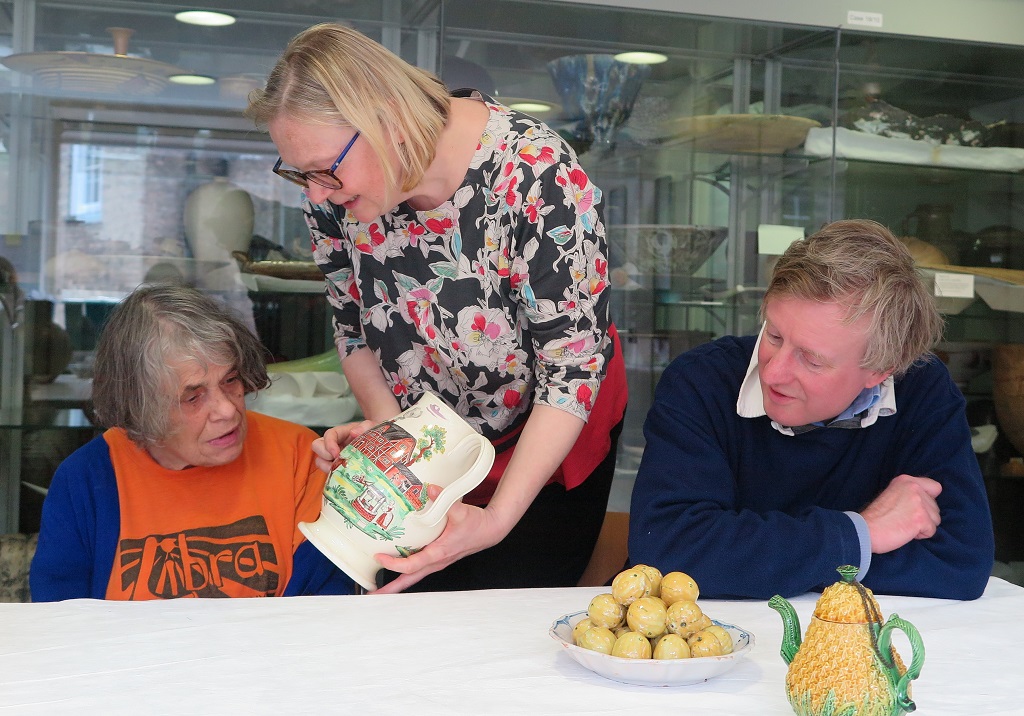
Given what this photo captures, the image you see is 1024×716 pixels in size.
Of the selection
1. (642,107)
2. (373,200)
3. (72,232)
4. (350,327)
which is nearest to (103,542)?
(350,327)

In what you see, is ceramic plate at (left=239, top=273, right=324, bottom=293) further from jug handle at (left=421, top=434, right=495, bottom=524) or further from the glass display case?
jug handle at (left=421, top=434, right=495, bottom=524)

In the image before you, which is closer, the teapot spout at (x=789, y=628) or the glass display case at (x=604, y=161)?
the teapot spout at (x=789, y=628)

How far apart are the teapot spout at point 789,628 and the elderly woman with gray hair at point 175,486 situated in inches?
34.1

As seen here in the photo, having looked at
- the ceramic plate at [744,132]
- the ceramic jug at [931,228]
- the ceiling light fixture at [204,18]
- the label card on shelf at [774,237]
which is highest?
the ceiling light fixture at [204,18]

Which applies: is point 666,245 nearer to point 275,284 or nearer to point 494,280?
point 275,284

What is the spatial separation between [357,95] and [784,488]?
0.84 metres

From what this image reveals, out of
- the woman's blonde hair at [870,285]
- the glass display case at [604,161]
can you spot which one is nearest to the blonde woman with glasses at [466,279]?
the woman's blonde hair at [870,285]

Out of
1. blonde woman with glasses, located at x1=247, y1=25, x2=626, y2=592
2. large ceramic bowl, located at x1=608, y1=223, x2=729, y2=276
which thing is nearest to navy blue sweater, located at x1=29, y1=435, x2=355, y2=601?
blonde woman with glasses, located at x1=247, y1=25, x2=626, y2=592

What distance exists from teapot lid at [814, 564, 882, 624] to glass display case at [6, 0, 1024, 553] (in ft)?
5.84

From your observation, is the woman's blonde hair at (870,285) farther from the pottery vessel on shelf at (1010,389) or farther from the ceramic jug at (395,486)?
the pottery vessel on shelf at (1010,389)

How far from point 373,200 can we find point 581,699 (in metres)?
0.73

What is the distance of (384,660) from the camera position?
3.44 feet

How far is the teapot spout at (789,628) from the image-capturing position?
35.0 inches

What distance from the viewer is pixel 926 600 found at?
1.36 meters
